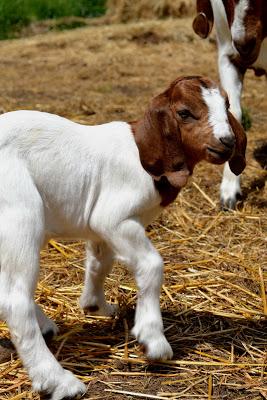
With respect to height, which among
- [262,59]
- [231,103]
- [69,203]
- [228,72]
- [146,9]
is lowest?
[146,9]

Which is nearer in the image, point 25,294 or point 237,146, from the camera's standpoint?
point 25,294

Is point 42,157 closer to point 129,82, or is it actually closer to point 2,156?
point 2,156

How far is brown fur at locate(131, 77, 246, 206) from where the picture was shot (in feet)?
7.89

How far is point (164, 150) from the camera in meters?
2.47

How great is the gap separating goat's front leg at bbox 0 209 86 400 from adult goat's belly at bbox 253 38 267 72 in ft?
7.89

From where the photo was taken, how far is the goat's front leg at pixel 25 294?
2254 millimetres

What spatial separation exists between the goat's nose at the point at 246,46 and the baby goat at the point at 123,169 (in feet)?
4.74

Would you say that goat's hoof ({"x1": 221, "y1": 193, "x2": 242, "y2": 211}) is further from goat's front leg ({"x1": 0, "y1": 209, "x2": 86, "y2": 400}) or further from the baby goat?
goat's front leg ({"x1": 0, "y1": 209, "x2": 86, "y2": 400})

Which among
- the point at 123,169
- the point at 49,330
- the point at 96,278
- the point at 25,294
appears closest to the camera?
the point at 25,294

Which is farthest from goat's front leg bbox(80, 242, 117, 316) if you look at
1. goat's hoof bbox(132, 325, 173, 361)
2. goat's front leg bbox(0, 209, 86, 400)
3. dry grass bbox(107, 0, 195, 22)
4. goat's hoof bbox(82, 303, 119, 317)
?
dry grass bbox(107, 0, 195, 22)

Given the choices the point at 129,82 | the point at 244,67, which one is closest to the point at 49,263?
the point at 244,67

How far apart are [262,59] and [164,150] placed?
2075 millimetres

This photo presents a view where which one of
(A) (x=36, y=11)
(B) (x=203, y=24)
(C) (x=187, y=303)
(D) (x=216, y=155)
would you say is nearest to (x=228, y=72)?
(B) (x=203, y=24)

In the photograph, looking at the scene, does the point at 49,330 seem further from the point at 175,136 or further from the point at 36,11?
the point at 36,11
